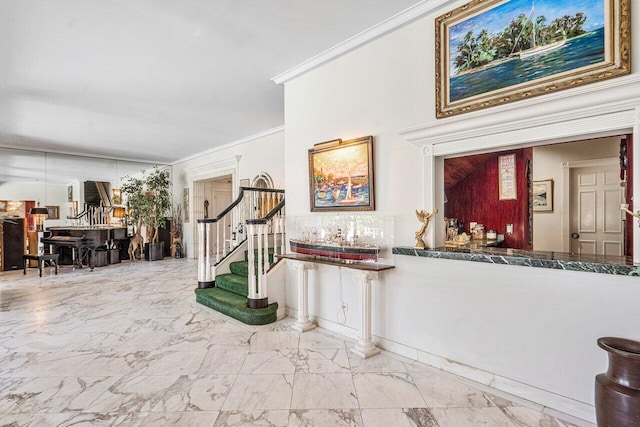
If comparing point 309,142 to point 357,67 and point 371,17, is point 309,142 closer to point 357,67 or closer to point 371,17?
point 357,67

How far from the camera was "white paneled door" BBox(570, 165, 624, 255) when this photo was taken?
3886 millimetres

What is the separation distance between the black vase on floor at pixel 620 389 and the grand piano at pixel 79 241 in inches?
356

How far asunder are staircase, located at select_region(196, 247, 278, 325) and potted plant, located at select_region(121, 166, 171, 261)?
5151mm

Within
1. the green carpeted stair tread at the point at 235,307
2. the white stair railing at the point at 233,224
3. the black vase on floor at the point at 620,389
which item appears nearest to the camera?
the black vase on floor at the point at 620,389

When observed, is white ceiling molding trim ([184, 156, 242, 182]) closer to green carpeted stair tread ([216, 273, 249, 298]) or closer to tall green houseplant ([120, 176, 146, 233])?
tall green houseplant ([120, 176, 146, 233])

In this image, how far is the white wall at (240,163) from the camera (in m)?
6.30

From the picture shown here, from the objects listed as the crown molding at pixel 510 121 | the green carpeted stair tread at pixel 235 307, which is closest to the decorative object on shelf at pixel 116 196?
the green carpeted stair tread at pixel 235 307

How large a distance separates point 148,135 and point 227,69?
12.6 ft

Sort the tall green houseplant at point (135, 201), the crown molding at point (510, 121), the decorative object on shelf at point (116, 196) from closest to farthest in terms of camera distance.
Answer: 1. the crown molding at point (510, 121)
2. the tall green houseplant at point (135, 201)
3. the decorative object on shelf at point (116, 196)

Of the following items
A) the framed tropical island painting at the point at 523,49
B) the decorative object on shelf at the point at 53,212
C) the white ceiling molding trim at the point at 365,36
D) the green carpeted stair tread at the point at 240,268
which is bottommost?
the green carpeted stair tread at the point at 240,268

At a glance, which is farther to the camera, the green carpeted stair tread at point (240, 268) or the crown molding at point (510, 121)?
the green carpeted stair tread at point (240, 268)

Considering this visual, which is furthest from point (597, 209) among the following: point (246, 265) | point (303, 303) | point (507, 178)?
point (246, 265)

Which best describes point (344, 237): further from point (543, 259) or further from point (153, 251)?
point (153, 251)

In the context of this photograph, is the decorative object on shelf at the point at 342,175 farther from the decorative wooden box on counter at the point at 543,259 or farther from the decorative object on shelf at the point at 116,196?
the decorative object on shelf at the point at 116,196
